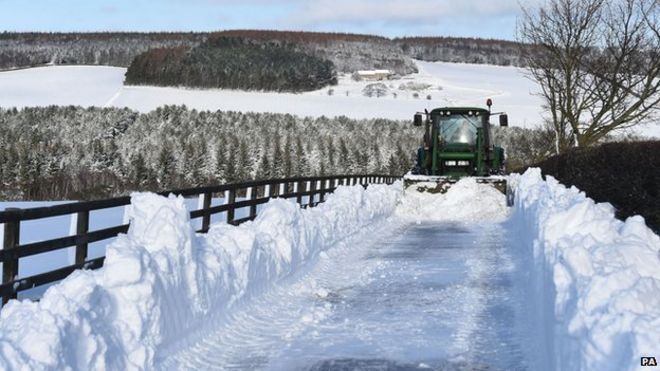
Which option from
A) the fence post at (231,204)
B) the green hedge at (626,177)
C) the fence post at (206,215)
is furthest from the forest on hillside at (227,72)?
the fence post at (206,215)

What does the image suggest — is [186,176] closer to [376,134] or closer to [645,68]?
[376,134]

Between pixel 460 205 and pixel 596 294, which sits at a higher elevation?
pixel 596 294

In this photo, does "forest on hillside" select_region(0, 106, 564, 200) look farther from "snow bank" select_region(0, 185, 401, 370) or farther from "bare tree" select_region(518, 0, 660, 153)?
"snow bank" select_region(0, 185, 401, 370)

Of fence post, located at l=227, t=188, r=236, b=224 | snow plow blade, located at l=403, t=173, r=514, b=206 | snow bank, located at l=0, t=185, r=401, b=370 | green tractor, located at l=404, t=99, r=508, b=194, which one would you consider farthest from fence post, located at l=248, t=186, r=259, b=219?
green tractor, located at l=404, t=99, r=508, b=194

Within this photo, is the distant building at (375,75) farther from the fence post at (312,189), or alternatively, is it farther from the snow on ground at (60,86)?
the fence post at (312,189)

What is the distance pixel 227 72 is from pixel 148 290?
569 feet

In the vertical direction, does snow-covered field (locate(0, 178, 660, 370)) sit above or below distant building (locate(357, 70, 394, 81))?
below

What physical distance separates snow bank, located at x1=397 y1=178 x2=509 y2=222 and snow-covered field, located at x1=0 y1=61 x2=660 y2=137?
377 ft

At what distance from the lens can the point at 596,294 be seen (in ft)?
15.4

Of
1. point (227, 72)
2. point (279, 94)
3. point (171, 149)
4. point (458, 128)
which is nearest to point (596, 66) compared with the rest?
point (458, 128)

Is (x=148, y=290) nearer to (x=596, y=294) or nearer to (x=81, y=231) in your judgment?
(x=81, y=231)

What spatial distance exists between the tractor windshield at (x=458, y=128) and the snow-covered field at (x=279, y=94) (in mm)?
111707

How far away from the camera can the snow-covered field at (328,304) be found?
474cm

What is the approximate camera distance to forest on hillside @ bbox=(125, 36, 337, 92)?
17088 centimetres
